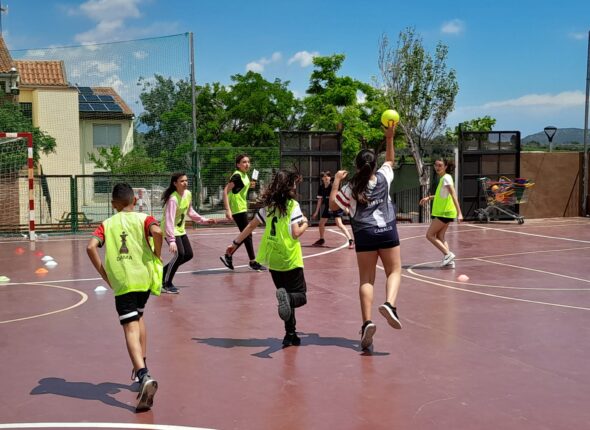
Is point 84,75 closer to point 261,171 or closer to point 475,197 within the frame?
point 261,171

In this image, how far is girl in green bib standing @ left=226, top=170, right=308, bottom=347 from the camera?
6.91 m

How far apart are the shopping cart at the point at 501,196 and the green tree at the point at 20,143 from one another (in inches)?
560

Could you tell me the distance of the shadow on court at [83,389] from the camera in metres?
5.55

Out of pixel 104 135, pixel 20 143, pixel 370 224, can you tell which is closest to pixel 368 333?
pixel 370 224

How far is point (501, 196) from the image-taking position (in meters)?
21.3

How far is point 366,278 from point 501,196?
15527 millimetres

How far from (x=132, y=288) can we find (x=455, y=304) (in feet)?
16.7

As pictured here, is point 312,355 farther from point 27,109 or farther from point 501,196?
point 27,109

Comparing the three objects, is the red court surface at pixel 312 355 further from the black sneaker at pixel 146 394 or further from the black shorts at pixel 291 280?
the black shorts at pixel 291 280

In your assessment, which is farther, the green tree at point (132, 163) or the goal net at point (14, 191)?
the green tree at point (132, 163)

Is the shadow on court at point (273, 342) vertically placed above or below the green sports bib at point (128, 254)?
below

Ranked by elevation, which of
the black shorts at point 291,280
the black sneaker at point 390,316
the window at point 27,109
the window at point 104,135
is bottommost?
the black sneaker at point 390,316

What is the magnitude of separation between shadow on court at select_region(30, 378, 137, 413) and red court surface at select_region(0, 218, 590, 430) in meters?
0.02

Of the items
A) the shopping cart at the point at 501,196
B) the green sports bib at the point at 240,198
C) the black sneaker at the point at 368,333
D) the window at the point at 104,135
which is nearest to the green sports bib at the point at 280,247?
the black sneaker at the point at 368,333
